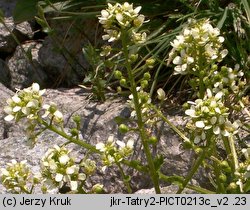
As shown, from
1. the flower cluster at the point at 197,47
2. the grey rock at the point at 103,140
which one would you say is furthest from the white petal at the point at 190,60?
the grey rock at the point at 103,140

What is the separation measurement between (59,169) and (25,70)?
1874mm

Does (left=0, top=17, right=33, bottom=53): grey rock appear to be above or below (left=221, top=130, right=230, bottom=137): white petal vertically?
above

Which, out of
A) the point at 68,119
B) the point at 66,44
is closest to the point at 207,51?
the point at 68,119

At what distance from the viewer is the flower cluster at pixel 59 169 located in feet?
4.98

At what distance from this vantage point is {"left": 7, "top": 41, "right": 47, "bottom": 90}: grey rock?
10.8 feet

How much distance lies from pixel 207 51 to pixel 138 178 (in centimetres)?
89

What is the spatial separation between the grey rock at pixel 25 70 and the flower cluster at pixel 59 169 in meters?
1.68

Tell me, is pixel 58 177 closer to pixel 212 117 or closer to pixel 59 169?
pixel 59 169

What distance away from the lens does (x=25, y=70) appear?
3332mm

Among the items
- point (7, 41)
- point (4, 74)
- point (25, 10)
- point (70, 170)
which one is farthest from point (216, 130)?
point (7, 41)

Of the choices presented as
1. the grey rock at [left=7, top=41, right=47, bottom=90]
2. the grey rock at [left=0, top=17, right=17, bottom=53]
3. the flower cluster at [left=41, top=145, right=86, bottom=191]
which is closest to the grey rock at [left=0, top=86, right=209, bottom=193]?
the grey rock at [left=7, top=41, right=47, bottom=90]

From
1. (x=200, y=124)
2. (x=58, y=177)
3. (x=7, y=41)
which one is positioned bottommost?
(x=58, y=177)

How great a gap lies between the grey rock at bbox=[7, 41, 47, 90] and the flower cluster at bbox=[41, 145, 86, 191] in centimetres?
168

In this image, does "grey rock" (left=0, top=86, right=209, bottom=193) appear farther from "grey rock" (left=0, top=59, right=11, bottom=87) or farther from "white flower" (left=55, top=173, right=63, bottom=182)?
"white flower" (left=55, top=173, right=63, bottom=182)
